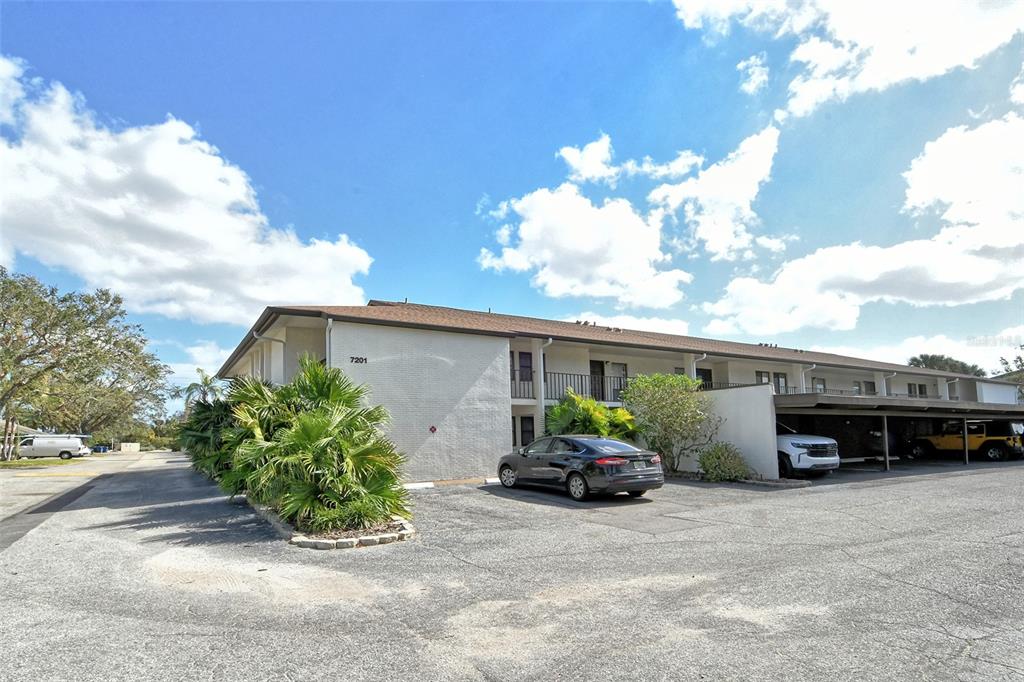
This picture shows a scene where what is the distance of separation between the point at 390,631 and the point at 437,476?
35.4ft

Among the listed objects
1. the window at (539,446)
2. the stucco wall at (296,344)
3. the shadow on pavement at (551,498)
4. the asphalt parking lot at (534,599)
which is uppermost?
the stucco wall at (296,344)

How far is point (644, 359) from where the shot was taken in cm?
2455

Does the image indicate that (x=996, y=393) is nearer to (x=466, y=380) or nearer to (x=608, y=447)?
(x=608, y=447)

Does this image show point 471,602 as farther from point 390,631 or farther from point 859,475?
point 859,475

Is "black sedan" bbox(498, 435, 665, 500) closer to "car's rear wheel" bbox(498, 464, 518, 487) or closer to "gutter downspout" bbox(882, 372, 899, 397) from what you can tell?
"car's rear wheel" bbox(498, 464, 518, 487)

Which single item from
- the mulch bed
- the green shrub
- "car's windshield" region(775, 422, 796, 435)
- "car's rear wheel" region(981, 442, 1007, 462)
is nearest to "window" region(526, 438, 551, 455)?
the green shrub

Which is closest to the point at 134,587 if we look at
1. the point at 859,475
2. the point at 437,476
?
the point at 437,476

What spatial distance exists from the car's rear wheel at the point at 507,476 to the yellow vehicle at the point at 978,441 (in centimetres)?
2093

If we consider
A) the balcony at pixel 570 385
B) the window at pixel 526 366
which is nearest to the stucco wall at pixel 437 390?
the balcony at pixel 570 385

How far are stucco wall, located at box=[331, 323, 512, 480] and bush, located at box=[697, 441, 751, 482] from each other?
5.74 meters

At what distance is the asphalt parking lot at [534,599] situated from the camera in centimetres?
405

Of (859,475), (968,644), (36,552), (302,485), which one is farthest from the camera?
(859,475)

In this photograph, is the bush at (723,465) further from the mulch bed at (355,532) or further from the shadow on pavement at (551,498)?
the mulch bed at (355,532)

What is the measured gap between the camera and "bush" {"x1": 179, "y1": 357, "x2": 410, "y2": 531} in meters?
8.88
